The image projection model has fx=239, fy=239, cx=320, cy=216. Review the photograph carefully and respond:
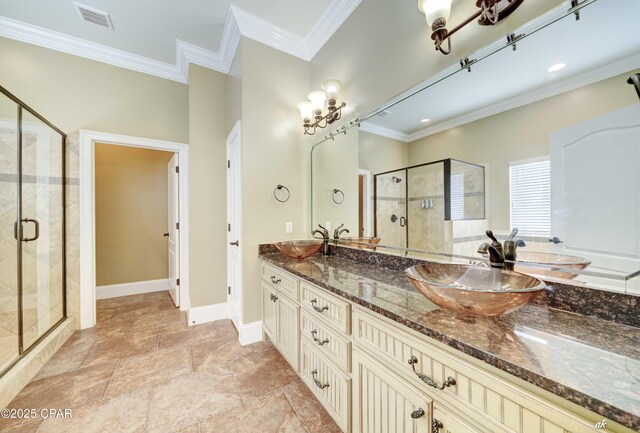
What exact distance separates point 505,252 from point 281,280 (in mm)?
1446

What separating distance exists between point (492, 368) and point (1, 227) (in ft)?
12.0

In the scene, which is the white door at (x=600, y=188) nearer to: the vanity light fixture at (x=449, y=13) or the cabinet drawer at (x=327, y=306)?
the vanity light fixture at (x=449, y=13)

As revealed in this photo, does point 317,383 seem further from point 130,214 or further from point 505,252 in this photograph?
point 130,214

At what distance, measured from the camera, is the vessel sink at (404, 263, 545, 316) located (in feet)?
2.53

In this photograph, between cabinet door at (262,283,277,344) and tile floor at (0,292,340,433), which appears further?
cabinet door at (262,283,277,344)

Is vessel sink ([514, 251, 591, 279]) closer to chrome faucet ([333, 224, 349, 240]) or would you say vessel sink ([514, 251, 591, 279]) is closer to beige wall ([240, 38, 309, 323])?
chrome faucet ([333, 224, 349, 240])

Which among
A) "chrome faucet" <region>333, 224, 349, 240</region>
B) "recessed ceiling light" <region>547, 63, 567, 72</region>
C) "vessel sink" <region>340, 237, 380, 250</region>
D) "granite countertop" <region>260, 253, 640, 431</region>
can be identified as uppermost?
"recessed ceiling light" <region>547, 63, 567, 72</region>

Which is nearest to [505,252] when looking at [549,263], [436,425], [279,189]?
[549,263]

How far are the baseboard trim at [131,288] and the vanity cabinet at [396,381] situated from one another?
3185 mm

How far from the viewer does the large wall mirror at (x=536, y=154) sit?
0.84 meters

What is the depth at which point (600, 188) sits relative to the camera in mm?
886

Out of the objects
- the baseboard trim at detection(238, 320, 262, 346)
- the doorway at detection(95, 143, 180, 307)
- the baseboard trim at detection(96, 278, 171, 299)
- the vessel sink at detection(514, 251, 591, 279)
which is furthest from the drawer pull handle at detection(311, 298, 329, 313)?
the baseboard trim at detection(96, 278, 171, 299)

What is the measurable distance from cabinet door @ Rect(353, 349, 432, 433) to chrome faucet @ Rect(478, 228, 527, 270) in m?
0.68

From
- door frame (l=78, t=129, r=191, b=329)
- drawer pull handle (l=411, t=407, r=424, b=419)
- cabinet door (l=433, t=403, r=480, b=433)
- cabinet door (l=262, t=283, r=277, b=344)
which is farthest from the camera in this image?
door frame (l=78, t=129, r=191, b=329)
